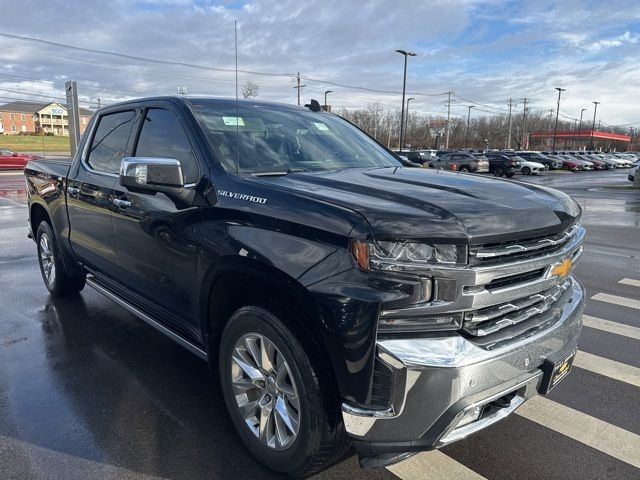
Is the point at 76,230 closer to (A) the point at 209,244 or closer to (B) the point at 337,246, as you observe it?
(A) the point at 209,244

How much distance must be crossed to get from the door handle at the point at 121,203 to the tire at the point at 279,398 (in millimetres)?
1413

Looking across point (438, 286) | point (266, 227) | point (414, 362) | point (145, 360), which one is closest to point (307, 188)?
point (266, 227)

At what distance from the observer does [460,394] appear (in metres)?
2.06

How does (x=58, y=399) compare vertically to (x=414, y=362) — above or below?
below

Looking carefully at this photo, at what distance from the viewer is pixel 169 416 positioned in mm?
3229

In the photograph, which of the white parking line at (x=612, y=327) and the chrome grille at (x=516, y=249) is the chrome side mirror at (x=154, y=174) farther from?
the white parking line at (x=612, y=327)

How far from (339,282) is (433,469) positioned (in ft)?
4.41

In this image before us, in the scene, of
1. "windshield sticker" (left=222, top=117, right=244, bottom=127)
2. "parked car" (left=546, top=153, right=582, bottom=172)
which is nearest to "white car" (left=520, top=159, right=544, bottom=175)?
"parked car" (left=546, top=153, right=582, bottom=172)

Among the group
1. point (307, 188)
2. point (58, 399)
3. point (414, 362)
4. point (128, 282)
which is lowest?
point (58, 399)

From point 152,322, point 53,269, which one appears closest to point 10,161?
point 53,269

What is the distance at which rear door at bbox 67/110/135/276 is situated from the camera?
4004 millimetres

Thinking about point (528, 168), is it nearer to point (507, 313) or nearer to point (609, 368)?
point (609, 368)

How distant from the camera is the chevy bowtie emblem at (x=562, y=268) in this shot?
2554 millimetres

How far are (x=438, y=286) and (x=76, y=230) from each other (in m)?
3.77
